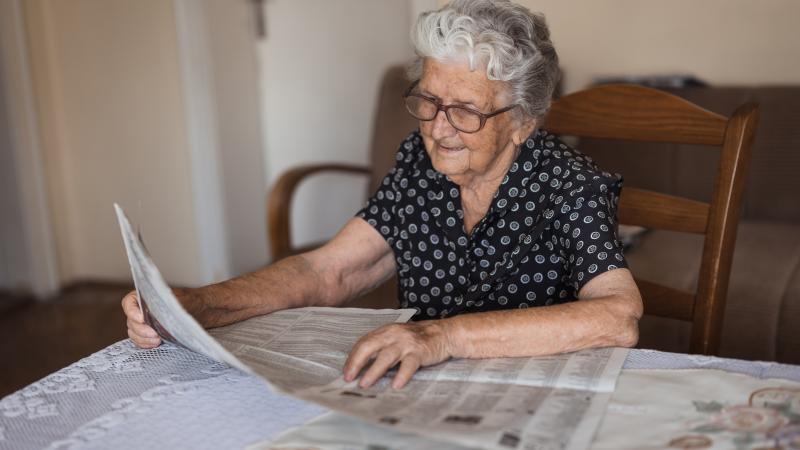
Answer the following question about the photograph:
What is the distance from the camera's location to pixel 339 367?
3.50 ft

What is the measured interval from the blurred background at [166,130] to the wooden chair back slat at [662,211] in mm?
1932

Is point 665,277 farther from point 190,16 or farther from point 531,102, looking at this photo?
point 190,16

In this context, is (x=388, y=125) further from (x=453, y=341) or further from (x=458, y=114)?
(x=453, y=341)

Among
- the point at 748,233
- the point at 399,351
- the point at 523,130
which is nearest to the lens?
the point at 399,351

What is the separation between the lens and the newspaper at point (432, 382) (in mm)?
866

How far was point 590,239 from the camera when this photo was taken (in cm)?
130

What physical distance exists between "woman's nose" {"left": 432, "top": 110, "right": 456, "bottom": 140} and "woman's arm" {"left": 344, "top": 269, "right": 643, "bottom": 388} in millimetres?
355

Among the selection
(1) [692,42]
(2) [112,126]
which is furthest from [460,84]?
(2) [112,126]

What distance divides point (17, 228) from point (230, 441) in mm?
3132

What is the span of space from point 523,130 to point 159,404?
29.6 inches

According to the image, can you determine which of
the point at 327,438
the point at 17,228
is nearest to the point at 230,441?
the point at 327,438

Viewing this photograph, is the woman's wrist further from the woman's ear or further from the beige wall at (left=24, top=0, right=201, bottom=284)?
the beige wall at (left=24, top=0, right=201, bottom=284)

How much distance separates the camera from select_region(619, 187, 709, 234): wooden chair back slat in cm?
152

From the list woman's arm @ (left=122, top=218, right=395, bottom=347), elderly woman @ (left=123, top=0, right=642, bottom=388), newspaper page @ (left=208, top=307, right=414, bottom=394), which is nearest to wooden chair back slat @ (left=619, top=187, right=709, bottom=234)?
elderly woman @ (left=123, top=0, right=642, bottom=388)
